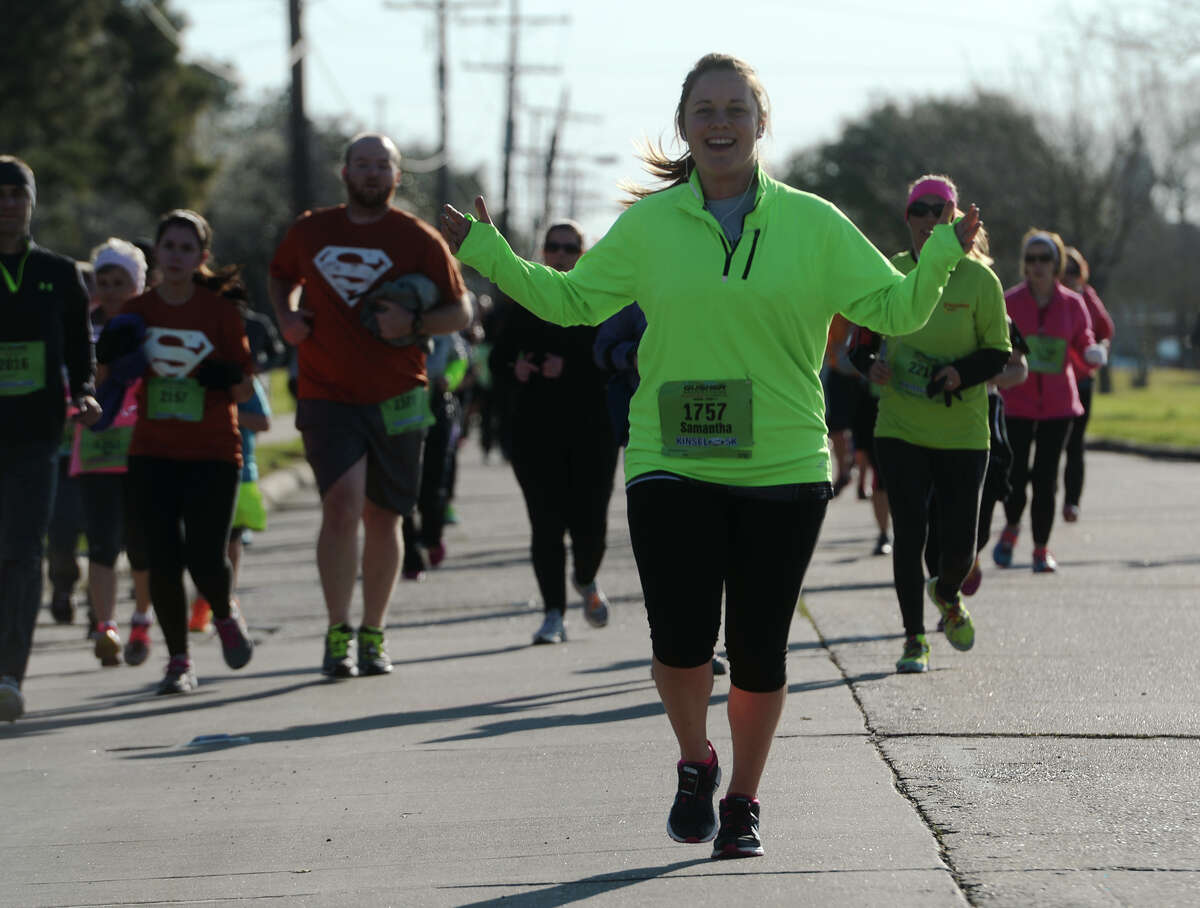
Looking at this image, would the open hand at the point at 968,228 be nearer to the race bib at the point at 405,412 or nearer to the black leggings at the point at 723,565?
the black leggings at the point at 723,565

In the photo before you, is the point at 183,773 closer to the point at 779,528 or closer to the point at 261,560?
the point at 779,528

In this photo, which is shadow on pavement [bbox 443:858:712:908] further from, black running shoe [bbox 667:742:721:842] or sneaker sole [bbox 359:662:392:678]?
sneaker sole [bbox 359:662:392:678]

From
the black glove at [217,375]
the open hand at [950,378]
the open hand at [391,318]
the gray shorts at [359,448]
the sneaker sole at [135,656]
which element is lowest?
the sneaker sole at [135,656]

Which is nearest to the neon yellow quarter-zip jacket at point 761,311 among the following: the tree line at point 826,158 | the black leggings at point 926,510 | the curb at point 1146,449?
the black leggings at point 926,510

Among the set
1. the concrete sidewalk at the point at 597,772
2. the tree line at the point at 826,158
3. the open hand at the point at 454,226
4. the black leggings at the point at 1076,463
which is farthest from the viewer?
the tree line at the point at 826,158

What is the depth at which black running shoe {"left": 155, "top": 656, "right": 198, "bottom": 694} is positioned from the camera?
8219 millimetres

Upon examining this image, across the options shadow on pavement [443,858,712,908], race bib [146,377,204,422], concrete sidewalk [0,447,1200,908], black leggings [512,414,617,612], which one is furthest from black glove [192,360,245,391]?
shadow on pavement [443,858,712,908]

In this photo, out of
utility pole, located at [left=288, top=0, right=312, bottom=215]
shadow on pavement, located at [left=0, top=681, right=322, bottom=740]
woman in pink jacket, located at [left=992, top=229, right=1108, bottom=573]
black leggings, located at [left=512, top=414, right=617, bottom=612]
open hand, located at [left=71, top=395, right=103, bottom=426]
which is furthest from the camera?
utility pole, located at [left=288, top=0, right=312, bottom=215]

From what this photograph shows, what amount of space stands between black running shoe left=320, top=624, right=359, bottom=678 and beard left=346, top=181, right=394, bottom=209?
180 centimetres

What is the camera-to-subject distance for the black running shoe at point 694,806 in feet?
15.6

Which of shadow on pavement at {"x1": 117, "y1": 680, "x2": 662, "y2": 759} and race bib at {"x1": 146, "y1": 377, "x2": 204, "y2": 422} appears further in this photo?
race bib at {"x1": 146, "y1": 377, "x2": 204, "y2": 422}

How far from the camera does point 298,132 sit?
2520 cm

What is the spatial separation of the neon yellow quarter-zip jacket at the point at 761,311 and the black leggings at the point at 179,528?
12.4 feet

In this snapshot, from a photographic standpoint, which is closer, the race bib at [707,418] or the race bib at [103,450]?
the race bib at [707,418]
